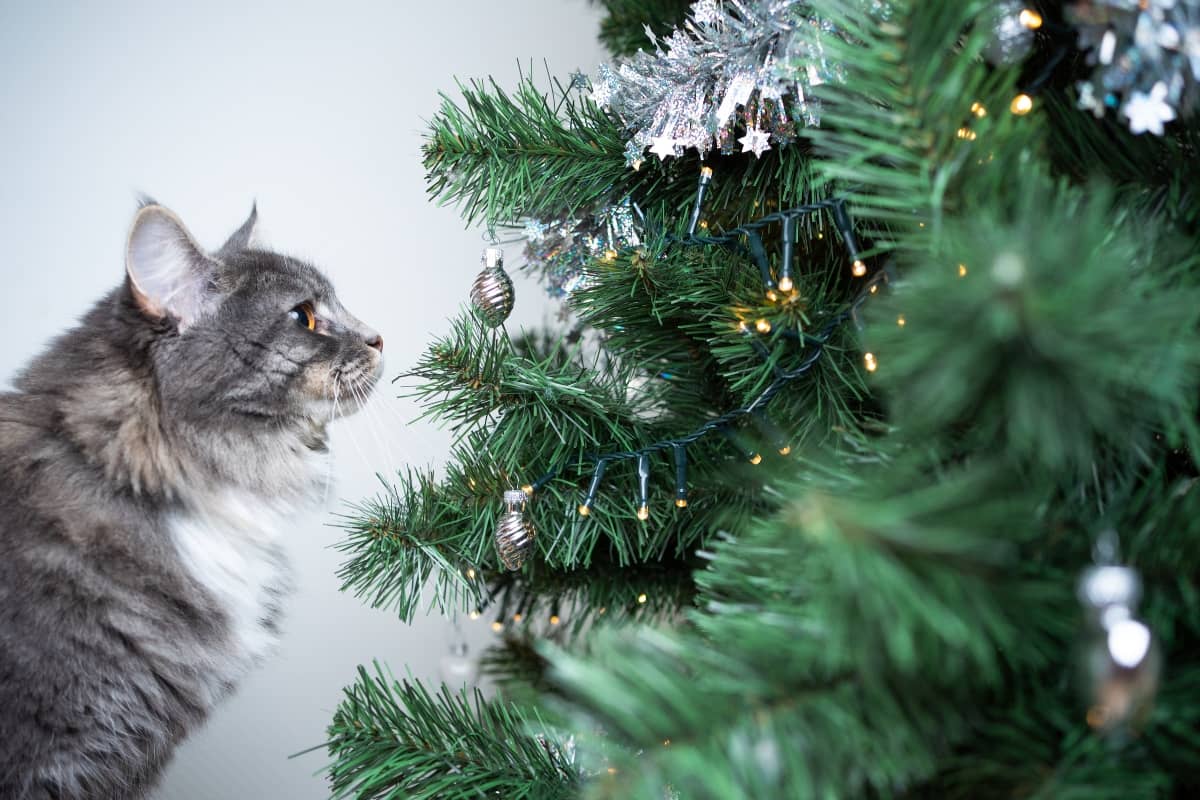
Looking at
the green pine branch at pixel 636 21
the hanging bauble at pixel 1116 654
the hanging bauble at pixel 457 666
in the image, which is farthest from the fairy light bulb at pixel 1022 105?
the hanging bauble at pixel 457 666

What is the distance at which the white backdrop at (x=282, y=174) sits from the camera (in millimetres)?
1010

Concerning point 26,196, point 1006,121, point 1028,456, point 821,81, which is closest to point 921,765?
point 1028,456

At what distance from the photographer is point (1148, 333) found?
21 cm

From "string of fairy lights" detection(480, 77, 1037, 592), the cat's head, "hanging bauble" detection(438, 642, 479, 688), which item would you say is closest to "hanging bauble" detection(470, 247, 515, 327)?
"string of fairy lights" detection(480, 77, 1037, 592)

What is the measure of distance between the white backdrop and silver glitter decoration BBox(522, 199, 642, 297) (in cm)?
27

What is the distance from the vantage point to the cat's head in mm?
728

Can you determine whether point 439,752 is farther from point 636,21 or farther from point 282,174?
point 282,174

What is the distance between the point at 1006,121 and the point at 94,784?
707 millimetres

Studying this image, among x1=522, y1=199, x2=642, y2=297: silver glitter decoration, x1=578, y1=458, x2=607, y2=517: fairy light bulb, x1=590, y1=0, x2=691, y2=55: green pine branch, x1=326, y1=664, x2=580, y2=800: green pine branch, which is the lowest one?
x1=326, y1=664, x2=580, y2=800: green pine branch

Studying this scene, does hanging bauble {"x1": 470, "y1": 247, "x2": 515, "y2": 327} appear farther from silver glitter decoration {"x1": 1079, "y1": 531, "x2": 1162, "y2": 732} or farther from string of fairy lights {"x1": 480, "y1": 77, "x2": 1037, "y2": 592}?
silver glitter decoration {"x1": 1079, "y1": 531, "x2": 1162, "y2": 732}

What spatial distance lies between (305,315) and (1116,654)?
0.75 m

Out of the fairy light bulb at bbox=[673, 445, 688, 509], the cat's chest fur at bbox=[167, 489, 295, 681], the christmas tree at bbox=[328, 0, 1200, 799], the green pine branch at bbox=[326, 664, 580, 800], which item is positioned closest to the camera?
the christmas tree at bbox=[328, 0, 1200, 799]

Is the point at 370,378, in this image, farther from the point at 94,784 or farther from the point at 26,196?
the point at 26,196

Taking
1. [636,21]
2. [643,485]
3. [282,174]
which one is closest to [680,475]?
[643,485]
